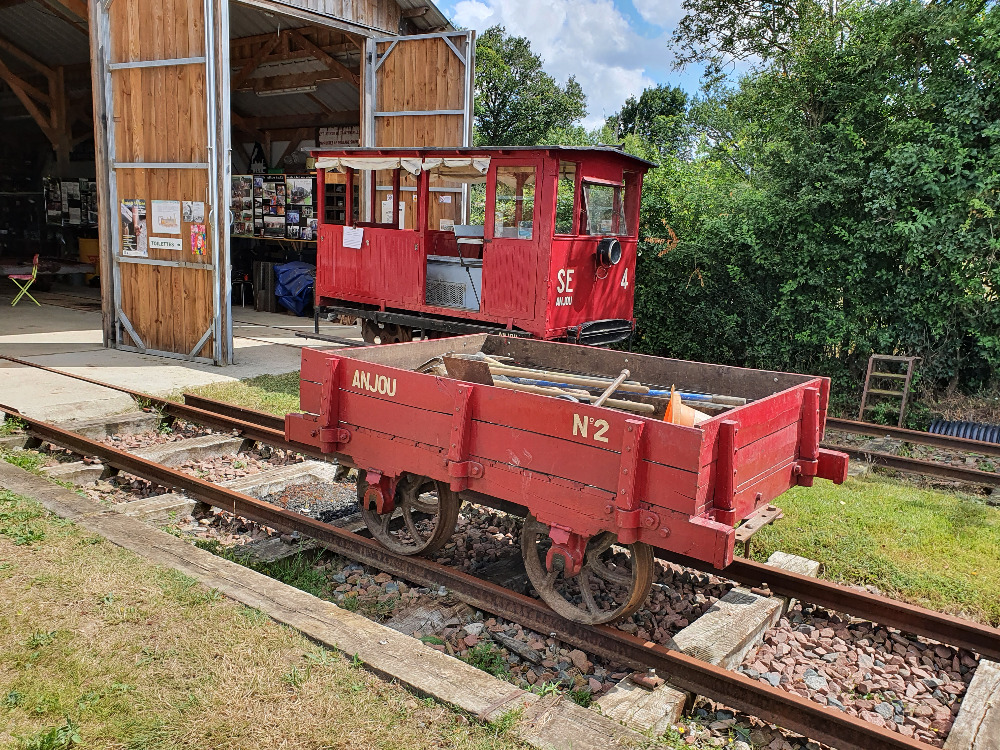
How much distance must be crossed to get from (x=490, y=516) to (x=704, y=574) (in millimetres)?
1773

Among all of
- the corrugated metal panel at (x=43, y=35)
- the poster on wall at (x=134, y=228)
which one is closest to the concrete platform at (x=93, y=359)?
the poster on wall at (x=134, y=228)

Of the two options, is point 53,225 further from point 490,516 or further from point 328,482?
point 490,516

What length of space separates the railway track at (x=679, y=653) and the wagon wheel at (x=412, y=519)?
10 centimetres

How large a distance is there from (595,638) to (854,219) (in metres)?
8.29

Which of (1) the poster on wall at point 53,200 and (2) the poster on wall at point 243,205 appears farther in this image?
(1) the poster on wall at point 53,200

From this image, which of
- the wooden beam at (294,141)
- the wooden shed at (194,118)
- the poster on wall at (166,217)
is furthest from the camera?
the wooden beam at (294,141)

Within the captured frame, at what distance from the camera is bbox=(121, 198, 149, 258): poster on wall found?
1266cm

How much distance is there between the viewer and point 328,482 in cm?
705

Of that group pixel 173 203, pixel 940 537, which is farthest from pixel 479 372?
pixel 173 203

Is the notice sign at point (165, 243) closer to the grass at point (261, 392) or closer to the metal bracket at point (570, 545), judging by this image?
the grass at point (261, 392)

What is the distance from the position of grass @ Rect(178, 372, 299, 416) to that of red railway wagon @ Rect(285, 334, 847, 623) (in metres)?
3.79

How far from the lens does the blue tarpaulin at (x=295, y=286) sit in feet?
58.4

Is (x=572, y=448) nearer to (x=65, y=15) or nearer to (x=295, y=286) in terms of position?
(x=295, y=286)

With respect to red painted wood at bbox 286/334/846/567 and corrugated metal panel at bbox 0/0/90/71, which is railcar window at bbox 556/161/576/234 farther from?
corrugated metal panel at bbox 0/0/90/71
